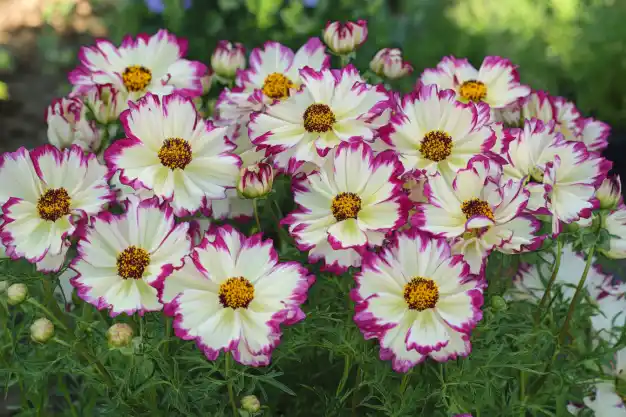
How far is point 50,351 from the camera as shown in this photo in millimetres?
1027

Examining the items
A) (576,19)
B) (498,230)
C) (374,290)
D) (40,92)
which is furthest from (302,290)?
(40,92)

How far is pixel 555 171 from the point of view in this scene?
88 centimetres

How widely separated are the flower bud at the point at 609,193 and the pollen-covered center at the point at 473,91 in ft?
0.67

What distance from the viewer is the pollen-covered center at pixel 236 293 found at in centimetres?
82

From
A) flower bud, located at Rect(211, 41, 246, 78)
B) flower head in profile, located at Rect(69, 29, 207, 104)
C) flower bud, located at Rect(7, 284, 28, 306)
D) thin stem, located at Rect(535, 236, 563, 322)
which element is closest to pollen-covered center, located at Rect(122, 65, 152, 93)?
flower head in profile, located at Rect(69, 29, 207, 104)

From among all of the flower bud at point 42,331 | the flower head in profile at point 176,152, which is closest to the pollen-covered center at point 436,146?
the flower head in profile at point 176,152

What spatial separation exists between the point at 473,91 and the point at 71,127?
0.53 meters

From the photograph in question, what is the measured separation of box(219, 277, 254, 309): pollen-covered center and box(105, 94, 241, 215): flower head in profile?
10 centimetres

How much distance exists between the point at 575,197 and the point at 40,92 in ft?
8.67

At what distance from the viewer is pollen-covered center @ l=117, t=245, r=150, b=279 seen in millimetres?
843

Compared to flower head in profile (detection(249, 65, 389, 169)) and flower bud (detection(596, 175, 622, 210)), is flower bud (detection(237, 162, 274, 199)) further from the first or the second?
flower bud (detection(596, 175, 622, 210))

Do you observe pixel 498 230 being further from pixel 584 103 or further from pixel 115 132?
pixel 584 103

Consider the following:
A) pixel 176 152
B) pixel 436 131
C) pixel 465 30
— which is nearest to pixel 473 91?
pixel 436 131

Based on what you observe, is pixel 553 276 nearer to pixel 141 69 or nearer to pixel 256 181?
pixel 256 181
